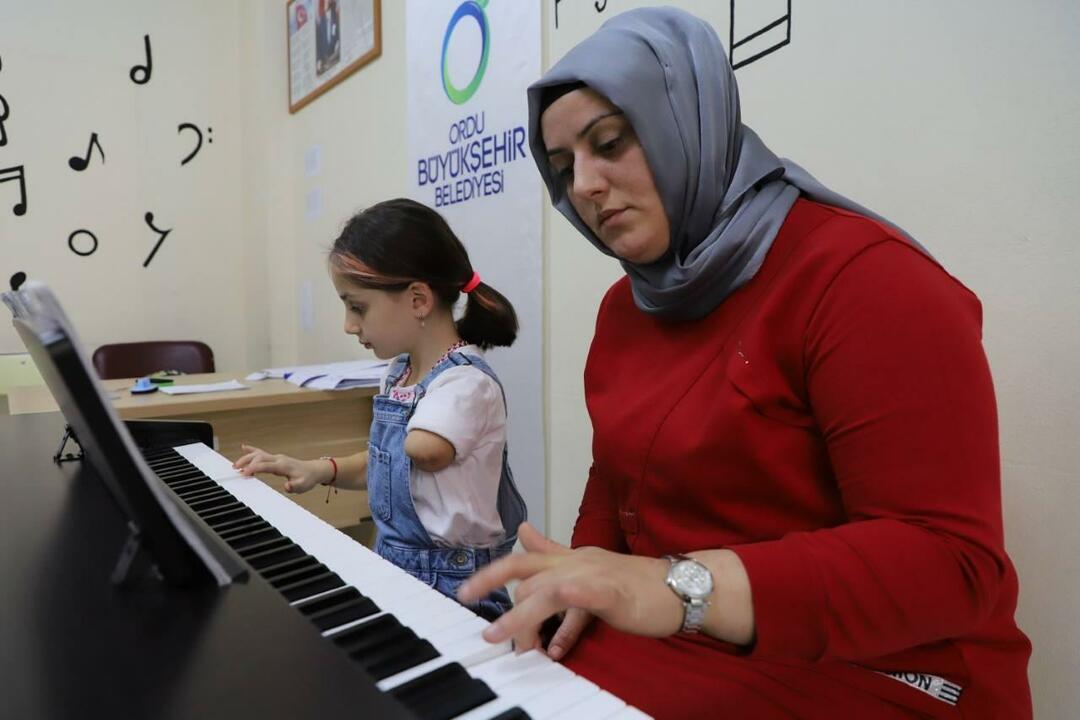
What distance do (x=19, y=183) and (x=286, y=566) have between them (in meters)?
2.90

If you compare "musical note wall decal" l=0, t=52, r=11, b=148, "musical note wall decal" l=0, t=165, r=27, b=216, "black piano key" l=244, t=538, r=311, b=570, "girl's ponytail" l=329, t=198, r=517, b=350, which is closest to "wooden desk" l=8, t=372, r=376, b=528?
"girl's ponytail" l=329, t=198, r=517, b=350

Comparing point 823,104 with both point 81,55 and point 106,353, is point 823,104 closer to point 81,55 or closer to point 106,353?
point 106,353

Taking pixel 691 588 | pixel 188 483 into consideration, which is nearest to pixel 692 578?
pixel 691 588

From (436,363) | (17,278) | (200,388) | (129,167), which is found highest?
(129,167)

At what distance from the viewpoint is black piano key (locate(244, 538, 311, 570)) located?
1.86 feet

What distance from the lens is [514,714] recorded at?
365mm

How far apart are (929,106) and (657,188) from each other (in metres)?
0.42

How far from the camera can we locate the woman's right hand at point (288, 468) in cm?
95

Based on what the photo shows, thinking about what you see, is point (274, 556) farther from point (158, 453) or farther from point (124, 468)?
point (158, 453)

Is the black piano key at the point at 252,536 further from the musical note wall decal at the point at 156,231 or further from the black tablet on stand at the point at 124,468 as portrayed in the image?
the musical note wall decal at the point at 156,231

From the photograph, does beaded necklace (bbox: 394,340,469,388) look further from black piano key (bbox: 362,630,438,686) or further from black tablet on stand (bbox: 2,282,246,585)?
black piano key (bbox: 362,630,438,686)

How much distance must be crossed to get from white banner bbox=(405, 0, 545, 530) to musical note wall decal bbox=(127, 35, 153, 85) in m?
1.66

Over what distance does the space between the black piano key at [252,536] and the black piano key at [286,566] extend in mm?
64

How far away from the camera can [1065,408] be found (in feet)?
2.35
